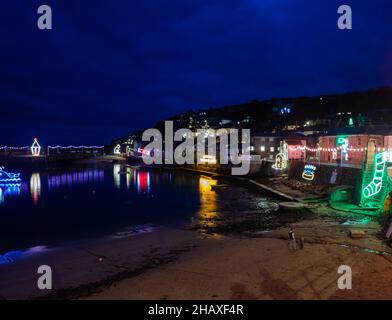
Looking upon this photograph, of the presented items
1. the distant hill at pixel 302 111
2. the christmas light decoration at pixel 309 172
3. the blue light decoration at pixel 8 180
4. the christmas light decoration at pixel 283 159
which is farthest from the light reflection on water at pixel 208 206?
the distant hill at pixel 302 111

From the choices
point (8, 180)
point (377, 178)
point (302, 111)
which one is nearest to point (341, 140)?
point (377, 178)

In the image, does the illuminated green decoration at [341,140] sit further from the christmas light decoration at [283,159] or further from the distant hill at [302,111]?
the distant hill at [302,111]

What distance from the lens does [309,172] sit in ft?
96.3

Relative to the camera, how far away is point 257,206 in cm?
2650

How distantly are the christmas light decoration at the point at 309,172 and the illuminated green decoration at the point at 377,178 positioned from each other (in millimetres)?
9801

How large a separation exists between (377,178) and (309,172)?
36.9ft

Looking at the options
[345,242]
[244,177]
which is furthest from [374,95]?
[345,242]

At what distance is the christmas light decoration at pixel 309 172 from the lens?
94.5ft

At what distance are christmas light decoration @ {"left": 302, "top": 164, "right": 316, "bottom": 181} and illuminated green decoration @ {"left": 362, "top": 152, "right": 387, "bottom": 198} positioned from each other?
32.2 ft

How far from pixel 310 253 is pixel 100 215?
1953 cm

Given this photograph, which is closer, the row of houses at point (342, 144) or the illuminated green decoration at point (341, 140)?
the row of houses at point (342, 144)

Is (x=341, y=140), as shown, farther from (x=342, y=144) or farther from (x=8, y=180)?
(x=8, y=180)

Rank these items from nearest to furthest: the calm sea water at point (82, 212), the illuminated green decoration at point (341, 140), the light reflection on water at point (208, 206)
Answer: the calm sea water at point (82, 212)
the light reflection on water at point (208, 206)
the illuminated green decoration at point (341, 140)

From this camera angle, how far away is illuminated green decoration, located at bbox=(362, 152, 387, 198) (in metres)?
17.5
